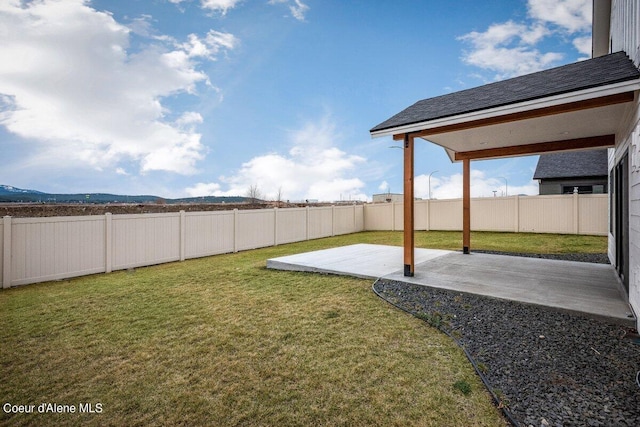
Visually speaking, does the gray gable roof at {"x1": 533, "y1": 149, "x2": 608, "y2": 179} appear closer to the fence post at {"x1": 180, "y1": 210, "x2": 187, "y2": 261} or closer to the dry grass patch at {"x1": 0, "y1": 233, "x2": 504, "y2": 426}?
the fence post at {"x1": 180, "y1": 210, "x2": 187, "y2": 261}

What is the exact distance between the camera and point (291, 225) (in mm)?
12703

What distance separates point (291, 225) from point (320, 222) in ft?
7.02

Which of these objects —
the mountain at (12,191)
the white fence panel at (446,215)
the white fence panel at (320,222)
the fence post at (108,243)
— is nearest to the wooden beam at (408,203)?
the fence post at (108,243)

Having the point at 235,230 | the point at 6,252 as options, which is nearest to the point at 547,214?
the point at 235,230

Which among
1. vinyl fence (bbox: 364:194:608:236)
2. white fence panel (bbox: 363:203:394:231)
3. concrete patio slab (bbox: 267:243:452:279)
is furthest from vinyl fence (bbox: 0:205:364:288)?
vinyl fence (bbox: 364:194:608:236)

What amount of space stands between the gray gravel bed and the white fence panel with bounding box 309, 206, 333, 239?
957cm

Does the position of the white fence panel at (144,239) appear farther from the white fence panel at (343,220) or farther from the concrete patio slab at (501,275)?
the white fence panel at (343,220)

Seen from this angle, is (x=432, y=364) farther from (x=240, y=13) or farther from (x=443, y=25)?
(x=443, y=25)

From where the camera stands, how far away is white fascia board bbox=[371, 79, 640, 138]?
3543 mm

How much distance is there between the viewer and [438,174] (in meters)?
23.0

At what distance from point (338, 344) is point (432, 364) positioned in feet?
2.98

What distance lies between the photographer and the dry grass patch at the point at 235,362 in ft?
6.94

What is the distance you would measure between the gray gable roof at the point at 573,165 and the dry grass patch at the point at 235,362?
19.3 metres

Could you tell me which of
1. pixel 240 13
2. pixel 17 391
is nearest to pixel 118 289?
pixel 17 391
